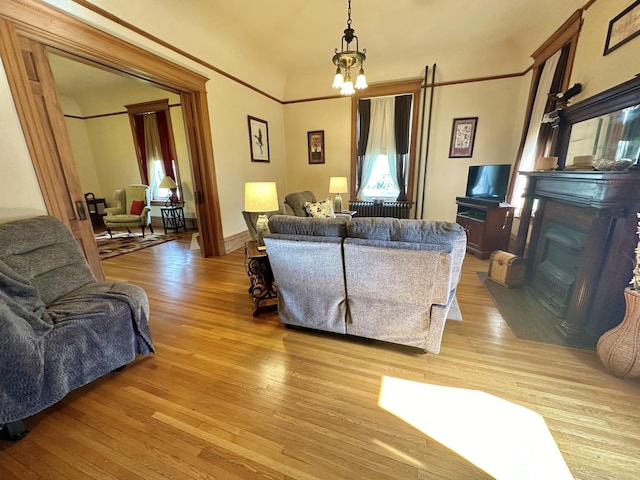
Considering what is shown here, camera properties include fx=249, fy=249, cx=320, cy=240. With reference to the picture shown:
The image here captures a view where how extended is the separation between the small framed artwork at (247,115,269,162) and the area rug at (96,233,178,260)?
2.47 meters

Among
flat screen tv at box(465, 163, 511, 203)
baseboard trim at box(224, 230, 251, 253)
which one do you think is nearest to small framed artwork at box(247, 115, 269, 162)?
baseboard trim at box(224, 230, 251, 253)

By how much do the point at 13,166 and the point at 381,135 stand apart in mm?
4836

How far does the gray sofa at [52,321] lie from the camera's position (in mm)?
1213

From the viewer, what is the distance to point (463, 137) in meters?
4.45

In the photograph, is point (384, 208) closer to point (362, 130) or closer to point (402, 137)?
point (402, 137)

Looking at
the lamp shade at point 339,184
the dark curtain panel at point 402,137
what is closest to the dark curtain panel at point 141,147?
the lamp shade at point 339,184

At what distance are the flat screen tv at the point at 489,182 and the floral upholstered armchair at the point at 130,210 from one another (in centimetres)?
608

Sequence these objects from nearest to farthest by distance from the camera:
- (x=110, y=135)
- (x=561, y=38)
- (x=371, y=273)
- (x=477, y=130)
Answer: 1. (x=371, y=273)
2. (x=561, y=38)
3. (x=477, y=130)
4. (x=110, y=135)

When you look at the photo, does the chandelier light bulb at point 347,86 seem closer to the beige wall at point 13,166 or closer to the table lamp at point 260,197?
the table lamp at point 260,197

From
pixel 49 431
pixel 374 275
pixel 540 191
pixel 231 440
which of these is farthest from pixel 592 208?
pixel 49 431

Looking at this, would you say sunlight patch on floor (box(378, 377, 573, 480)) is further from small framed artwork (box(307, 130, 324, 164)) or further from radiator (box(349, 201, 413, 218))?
small framed artwork (box(307, 130, 324, 164))

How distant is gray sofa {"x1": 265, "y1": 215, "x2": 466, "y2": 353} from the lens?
1562 mm

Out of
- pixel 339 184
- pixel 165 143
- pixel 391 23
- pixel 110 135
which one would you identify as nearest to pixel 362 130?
pixel 339 184

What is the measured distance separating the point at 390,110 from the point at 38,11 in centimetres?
454
